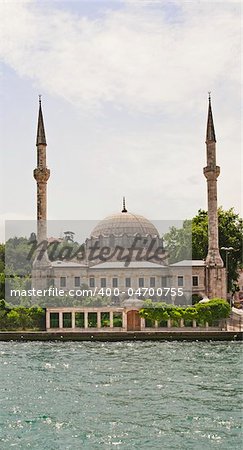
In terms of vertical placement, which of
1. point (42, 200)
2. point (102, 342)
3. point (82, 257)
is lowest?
point (102, 342)

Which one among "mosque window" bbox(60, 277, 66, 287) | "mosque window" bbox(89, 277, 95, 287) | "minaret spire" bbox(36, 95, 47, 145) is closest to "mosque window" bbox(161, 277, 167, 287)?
"mosque window" bbox(89, 277, 95, 287)

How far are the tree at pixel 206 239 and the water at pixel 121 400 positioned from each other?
21.1 m

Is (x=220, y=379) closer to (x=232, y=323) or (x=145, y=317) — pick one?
(x=145, y=317)

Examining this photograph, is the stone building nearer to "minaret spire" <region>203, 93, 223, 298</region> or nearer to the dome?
"minaret spire" <region>203, 93, 223, 298</region>

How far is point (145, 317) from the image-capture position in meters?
36.8

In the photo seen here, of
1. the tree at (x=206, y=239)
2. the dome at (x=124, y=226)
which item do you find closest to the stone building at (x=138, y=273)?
the tree at (x=206, y=239)

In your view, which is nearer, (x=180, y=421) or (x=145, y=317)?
A: (x=180, y=421)

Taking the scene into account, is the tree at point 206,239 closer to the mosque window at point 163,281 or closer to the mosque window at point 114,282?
the mosque window at point 163,281

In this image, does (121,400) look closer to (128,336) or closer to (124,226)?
(128,336)

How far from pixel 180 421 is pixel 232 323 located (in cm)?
2576

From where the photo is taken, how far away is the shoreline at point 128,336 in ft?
110

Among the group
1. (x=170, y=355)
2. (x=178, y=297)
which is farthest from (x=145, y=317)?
(x=170, y=355)

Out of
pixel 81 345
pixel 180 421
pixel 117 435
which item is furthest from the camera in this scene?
pixel 81 345

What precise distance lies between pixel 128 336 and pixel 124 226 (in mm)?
23802
